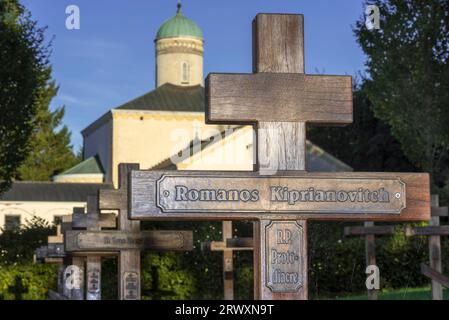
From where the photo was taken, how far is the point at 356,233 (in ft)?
54.6

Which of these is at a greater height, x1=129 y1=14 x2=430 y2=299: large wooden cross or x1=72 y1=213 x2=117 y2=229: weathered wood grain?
x1=129 y1=14 x2=430 y2=299: large wooden cross

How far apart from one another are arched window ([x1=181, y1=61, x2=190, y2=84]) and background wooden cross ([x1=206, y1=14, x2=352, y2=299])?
217ft

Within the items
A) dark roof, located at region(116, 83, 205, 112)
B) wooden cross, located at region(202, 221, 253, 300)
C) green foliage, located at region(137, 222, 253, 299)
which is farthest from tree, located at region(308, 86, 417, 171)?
wooden cross, located at region(202, 221, 253, 300)

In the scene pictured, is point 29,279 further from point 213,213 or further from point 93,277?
point 213,213

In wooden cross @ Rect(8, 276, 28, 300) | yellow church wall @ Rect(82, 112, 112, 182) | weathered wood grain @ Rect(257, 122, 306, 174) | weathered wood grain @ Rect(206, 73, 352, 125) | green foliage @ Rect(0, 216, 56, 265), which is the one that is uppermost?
yellow church wall @ Rect(82, 112, 112, 182)

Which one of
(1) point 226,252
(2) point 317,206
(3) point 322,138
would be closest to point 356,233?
(1) point 226,252

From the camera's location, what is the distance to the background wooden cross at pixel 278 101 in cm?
568

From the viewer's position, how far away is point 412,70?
3238 centimetres

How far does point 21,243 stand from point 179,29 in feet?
163

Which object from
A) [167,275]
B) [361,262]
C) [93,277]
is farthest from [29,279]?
[93,277]

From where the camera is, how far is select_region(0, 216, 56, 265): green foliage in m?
24.0

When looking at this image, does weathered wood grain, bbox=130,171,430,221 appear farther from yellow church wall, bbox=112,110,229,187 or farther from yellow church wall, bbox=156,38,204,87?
yellow church wall, bbox=156,38,204,87

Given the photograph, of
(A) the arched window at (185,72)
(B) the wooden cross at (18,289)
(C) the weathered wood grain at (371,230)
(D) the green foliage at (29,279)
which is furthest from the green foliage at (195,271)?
(A) the arched window at (185,72)

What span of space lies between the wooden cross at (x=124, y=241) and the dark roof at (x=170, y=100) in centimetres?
5368
